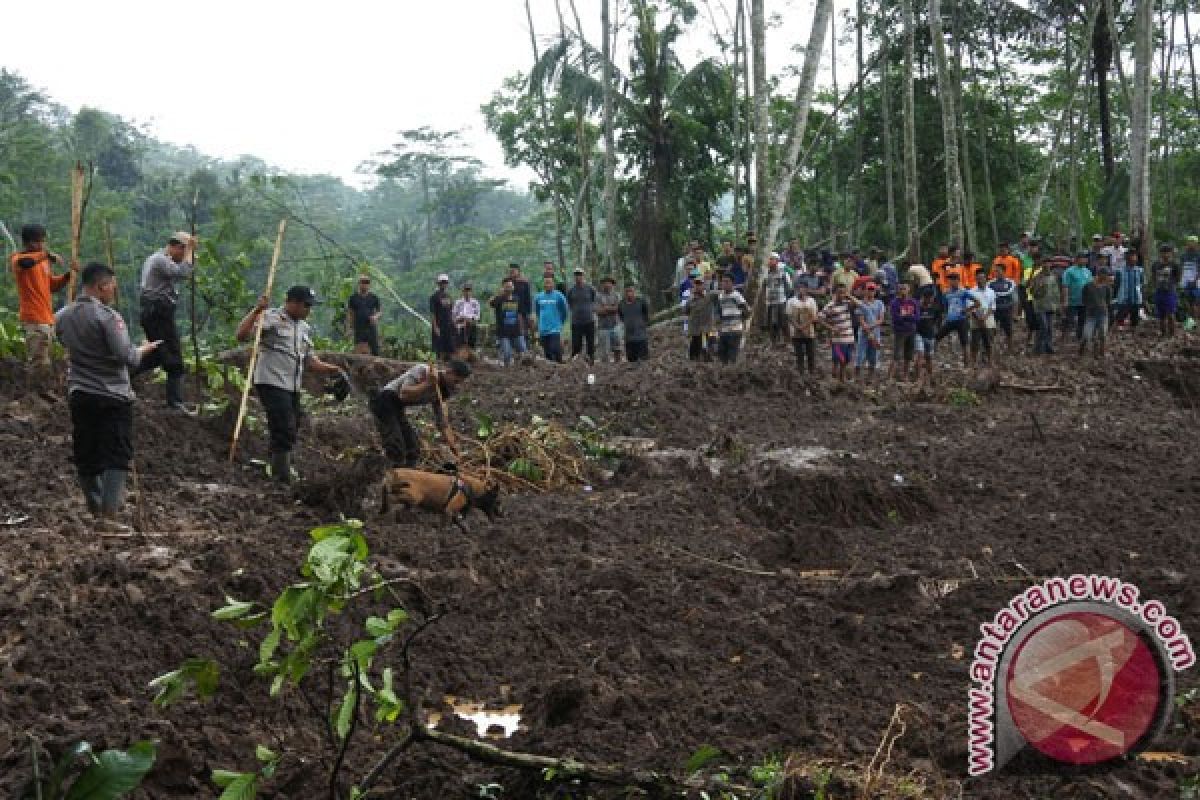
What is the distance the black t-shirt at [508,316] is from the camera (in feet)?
54.8

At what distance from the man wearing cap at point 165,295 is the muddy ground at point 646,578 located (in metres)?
0.59

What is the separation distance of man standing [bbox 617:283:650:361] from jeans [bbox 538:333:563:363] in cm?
112

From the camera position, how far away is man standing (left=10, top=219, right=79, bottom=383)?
9430mm

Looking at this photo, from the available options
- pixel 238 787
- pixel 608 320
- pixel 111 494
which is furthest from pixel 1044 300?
pixel 238 787

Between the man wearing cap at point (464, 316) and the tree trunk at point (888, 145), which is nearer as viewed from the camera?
the man wearing cap at point (464, 316)

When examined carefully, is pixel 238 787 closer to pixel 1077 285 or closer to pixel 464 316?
pixel 464 316

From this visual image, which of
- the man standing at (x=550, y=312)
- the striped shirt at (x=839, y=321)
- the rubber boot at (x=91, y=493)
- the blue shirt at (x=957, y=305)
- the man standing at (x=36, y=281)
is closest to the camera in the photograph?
the rubber boot at (x=91, y=493)

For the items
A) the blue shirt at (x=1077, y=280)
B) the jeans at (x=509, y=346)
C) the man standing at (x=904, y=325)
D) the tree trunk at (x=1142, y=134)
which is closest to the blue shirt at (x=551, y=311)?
the jeans at (x=509, y=346)

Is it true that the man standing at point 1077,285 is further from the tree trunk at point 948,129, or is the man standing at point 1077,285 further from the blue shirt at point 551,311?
the blue shirt at point 551,311

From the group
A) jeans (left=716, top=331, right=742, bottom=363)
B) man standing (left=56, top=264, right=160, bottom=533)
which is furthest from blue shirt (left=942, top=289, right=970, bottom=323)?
man standing (left=56, top=264, right=160, bottom=533)

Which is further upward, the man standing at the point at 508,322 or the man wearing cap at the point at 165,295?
the man wearing cap at the point at 165,295

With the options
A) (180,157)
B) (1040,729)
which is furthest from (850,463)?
(180,157)

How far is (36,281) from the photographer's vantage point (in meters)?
9.62

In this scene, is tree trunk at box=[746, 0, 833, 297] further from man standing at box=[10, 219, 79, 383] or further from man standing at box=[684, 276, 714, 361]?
man standing at box=[10, 219, 79, 383]
